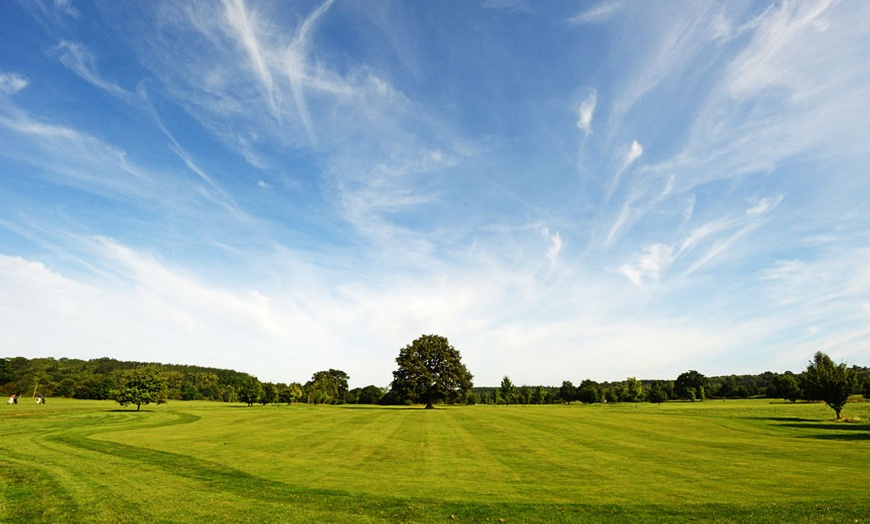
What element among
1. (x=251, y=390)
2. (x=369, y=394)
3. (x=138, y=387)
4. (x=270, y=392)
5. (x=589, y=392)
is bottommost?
(x=369, y=394)

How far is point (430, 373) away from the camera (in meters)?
95.5

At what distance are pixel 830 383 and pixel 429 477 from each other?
66.2 m

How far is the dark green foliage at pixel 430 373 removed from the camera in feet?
307

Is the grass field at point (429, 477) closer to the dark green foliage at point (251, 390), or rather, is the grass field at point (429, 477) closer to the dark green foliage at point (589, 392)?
the dark green foliage at point (251, 390)

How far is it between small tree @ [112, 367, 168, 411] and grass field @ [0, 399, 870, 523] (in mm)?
40342

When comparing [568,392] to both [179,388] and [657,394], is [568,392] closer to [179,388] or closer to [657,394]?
[657,394]

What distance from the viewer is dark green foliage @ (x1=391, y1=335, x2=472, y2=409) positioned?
9344 cm

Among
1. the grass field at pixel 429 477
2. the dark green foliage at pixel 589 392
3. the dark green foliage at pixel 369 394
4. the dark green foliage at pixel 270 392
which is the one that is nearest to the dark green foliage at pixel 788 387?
the dark green foliage at pixel 589 392

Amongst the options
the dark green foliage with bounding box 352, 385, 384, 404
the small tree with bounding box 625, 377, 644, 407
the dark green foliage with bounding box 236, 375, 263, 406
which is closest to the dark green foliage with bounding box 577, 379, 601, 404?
the small tree with bounding box 625, 377, 644, 407

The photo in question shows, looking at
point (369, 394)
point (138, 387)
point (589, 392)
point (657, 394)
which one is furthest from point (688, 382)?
point (138, 387)

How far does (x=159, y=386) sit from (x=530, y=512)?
8474cm

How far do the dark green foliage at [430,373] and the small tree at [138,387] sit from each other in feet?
148

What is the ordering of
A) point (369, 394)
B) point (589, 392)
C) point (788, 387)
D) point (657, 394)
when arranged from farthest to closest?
point (369, 394), point (589, 392), point (657, 394), point (788, 387)

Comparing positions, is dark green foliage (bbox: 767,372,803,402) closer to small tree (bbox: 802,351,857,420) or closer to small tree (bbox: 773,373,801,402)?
small tree (bbox: 773,373,801,402)
